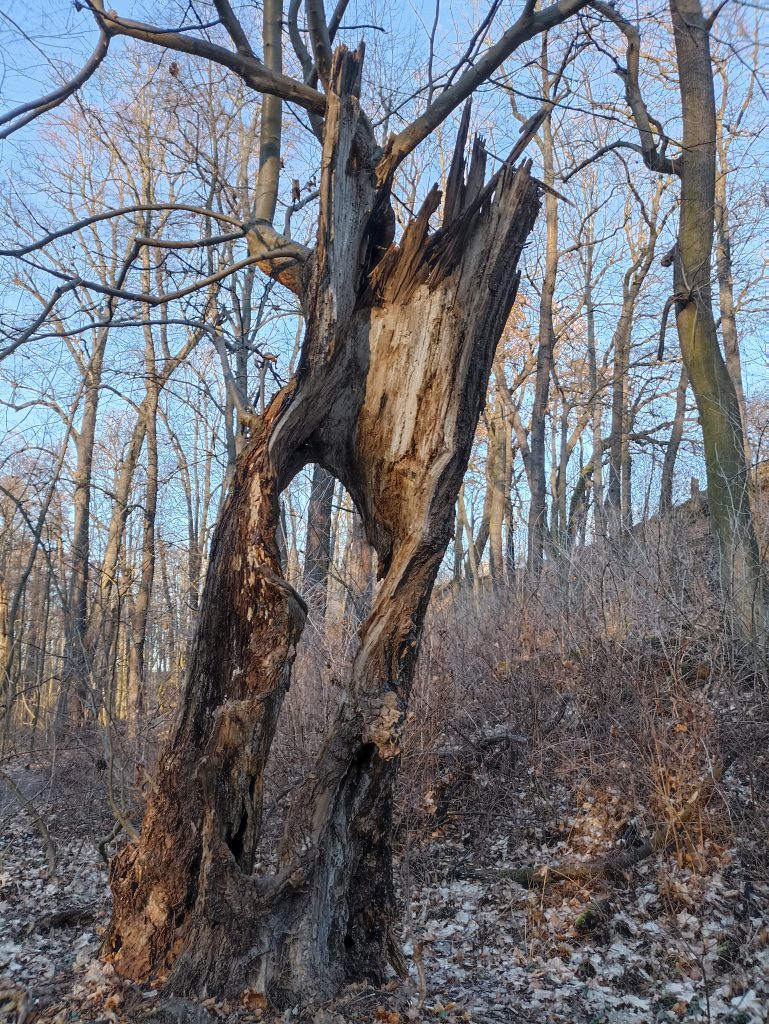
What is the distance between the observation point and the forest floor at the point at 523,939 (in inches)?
115

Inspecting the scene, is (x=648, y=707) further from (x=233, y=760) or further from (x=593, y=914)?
(x=233, y=760)

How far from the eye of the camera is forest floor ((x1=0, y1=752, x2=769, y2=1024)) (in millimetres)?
2918

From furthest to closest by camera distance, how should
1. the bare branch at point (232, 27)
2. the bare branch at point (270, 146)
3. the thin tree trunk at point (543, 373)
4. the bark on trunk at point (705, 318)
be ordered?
the thin tree trunk at point (543, 373) → the bark on trunk at point (705, 318) → the bare branch at point (270, 146) → the bare branch at point (232, 27)

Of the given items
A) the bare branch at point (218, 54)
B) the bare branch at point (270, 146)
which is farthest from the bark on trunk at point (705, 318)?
the bare branch at point (218, 54)

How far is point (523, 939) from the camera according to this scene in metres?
4.04

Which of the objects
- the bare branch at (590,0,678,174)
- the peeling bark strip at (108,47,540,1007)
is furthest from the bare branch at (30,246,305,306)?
the bare branch at (590,0,678,174)

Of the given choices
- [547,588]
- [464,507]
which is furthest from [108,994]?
[464,507]

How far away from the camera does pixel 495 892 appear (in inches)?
182

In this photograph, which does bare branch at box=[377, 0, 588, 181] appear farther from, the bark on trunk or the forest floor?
the forest floor

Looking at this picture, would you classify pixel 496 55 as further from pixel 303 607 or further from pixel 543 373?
pixel 543 373

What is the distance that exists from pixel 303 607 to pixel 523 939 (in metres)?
2.47

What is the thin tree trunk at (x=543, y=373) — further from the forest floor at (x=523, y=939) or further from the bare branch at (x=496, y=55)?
the bare branch at (x=496, y=55)

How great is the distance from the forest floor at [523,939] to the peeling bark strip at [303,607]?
235mm

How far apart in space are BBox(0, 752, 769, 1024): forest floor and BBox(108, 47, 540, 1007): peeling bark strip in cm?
23
